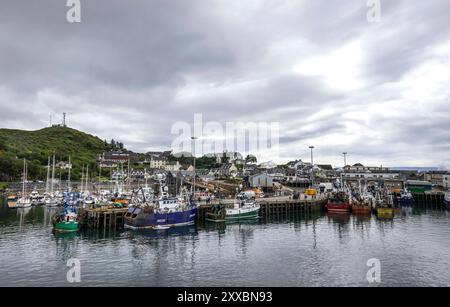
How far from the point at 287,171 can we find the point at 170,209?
92446 millimetres

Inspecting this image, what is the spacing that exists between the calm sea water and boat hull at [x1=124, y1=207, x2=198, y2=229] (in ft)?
6.41

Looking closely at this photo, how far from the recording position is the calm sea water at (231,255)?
834 inches

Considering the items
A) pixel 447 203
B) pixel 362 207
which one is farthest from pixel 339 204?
pixel 447 203

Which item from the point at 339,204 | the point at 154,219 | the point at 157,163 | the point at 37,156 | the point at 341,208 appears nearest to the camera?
the point at 154,219

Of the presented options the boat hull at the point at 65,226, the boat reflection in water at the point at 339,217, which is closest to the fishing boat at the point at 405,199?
the boat reflection in water at the point at 339,217

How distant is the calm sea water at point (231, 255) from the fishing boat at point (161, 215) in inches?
84.4

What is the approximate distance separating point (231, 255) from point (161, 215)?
53.4ft

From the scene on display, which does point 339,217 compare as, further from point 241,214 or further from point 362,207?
point 241,214

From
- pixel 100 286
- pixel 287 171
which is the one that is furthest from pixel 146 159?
pixel 100 286

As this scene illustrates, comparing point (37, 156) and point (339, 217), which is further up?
point (37, 156)

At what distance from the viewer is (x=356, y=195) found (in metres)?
67.6

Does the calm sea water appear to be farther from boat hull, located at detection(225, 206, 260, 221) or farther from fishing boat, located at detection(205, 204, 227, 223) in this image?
boat hull, located at detection(225, 206, 260, 221)

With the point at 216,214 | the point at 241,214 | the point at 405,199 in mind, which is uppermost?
the point at 405,199

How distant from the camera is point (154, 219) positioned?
1587 inches
